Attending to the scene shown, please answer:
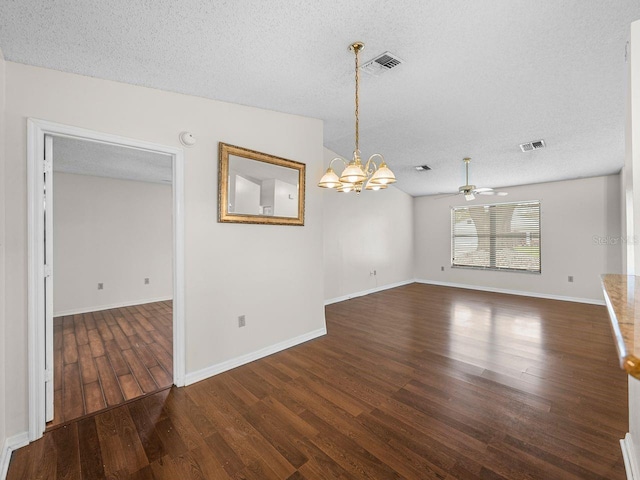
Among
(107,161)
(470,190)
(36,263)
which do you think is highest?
(107,161)

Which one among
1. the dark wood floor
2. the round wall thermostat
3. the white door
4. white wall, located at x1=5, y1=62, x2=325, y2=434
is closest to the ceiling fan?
the dark wood floor

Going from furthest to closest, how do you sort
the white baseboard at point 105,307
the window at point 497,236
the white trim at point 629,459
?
the window at point 497,236 < the white baseboard at point 105,307 < the white trim at point 629,459

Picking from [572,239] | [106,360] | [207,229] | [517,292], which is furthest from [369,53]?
[517,292]

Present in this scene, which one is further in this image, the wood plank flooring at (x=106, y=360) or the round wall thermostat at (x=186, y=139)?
the round wall thermostat at (x=186, y=139)

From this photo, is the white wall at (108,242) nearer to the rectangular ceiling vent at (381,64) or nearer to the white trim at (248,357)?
the white trim at (248,357)

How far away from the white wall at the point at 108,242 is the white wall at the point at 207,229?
3036 millimetres

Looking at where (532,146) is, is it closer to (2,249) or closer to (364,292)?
(364,292)

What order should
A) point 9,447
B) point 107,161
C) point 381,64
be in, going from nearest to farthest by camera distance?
1. point 9,447
2. point 381,64
3. point 107,161

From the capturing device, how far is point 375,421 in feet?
6.71

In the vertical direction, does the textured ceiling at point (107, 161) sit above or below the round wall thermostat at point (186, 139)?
above

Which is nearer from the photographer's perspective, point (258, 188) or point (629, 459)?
point (629, 459)

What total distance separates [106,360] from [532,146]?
6.24m

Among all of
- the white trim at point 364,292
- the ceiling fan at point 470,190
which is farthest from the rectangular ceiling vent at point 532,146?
the white trim at point 364,292

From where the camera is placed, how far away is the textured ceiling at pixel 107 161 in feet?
11.6
